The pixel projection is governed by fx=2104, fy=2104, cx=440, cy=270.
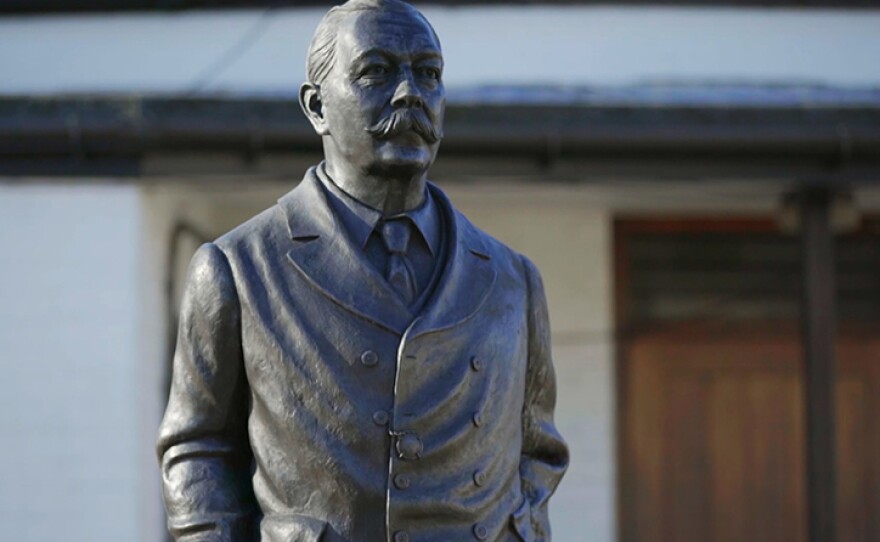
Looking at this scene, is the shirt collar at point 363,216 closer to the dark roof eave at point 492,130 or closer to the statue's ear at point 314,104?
the statue's ear at point 314,104

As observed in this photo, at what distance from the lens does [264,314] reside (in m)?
3.73

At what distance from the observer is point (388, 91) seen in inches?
147

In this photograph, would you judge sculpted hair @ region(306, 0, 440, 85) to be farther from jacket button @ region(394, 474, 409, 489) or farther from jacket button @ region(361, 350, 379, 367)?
jacket button @ region(394, 474, 409, 489)

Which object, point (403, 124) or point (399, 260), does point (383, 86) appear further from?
point (399, 260)

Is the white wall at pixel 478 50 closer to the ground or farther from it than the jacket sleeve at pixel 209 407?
farther from it

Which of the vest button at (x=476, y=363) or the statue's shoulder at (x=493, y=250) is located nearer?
the vest button at (x=476, y=363)

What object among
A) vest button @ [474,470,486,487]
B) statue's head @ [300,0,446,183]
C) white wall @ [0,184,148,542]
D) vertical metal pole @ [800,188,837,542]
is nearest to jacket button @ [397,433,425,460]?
vest button @ [474,470,486,487]

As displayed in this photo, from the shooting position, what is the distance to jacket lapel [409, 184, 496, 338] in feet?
12.3

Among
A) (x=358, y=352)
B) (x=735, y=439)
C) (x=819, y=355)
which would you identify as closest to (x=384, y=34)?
(x=358, y=352)

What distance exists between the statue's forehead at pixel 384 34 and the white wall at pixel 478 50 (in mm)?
7160

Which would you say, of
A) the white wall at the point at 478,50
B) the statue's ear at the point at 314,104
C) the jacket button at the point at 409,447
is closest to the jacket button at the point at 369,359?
the jacket button at the point at 409,447

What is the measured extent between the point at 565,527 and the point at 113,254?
294 centimetres

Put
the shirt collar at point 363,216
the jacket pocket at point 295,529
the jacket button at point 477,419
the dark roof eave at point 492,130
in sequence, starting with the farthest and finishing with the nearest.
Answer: the dark roof eave at point 492,130
the shirt collar at point 363,216
the jacket button at point 477,419
the jacket pocket at point 295,529

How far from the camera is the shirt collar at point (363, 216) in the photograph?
3826 mm
